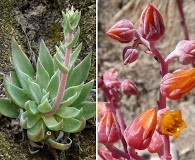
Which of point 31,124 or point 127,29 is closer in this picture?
point 127,29

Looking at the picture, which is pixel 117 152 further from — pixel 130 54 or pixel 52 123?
pixel 52 123

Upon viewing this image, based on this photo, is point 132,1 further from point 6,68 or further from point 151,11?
point 151,11

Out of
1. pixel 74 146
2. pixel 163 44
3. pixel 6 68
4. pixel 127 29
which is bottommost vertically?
pixel 74 146

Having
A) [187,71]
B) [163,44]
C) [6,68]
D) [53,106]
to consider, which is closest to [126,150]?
[187,71]

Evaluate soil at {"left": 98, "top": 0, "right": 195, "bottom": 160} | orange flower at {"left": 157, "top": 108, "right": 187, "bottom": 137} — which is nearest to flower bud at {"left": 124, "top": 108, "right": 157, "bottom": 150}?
orange flower at {"left": 157, "top": 108, "right": 187, "bottom": 137}

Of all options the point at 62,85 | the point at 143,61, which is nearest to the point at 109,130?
the point at 62,85

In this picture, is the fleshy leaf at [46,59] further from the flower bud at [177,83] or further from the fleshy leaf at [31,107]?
the flower bud at [177,83]

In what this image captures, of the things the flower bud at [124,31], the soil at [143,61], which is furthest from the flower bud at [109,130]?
the soil at [143,61]
